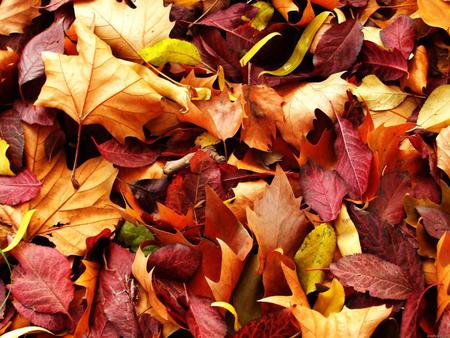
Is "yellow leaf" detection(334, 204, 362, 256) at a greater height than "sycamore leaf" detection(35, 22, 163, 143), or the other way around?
"sycamore leaf" detection(35, 22, 163, 143)

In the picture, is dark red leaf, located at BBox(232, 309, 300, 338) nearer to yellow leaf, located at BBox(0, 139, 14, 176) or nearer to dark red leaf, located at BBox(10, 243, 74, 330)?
dark red leaf, located at BBox(10, 243, 74, 330)

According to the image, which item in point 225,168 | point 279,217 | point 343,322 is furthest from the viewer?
point 225,168

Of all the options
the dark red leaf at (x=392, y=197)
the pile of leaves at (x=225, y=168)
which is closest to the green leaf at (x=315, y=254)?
the pile of leaves at (x=225, y=168)

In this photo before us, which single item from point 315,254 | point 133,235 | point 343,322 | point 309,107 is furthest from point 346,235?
point 133,235

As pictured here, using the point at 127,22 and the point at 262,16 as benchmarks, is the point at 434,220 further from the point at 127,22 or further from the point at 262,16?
the point at 127,22

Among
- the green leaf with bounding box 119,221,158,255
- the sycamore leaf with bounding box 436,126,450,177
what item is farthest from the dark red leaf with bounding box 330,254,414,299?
the green leaf with bounding box 119,221,158,255

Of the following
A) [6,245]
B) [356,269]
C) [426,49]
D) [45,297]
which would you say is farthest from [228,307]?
[426,49]

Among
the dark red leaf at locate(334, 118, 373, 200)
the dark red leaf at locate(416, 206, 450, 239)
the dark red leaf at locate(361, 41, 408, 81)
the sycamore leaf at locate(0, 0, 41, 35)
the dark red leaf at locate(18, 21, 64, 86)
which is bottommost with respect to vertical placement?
the dark red leaf at locate(416, 206, 450, 239)
